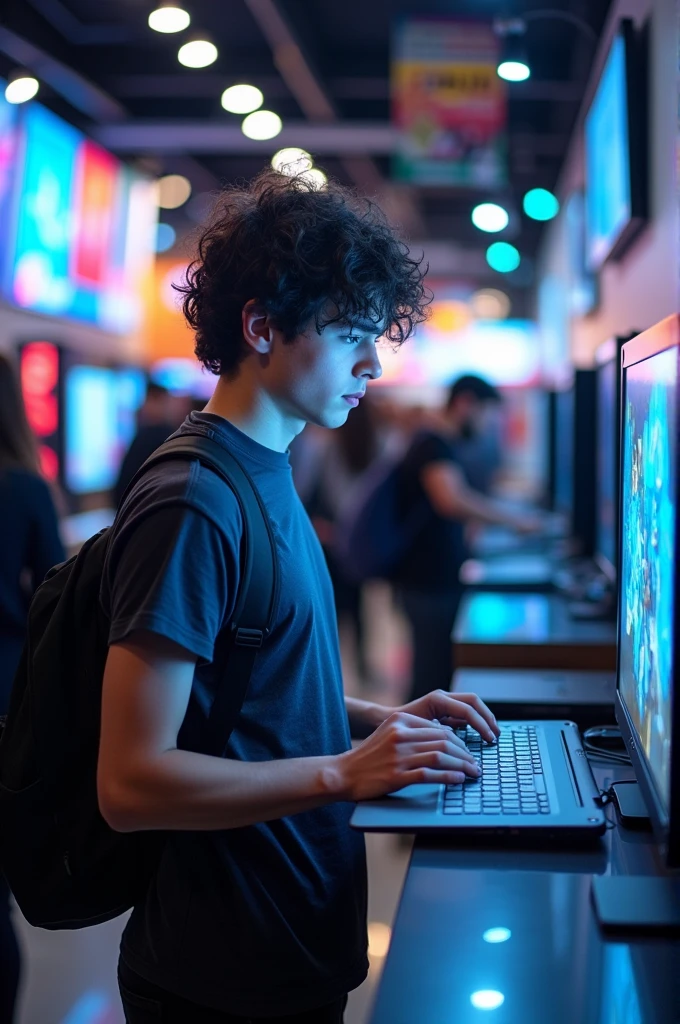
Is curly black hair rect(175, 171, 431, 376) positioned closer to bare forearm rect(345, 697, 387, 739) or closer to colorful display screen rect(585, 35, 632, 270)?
bare forearm rect(345, 697, 387, 739)

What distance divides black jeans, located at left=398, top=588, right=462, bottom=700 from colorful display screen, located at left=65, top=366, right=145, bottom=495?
5.95ft

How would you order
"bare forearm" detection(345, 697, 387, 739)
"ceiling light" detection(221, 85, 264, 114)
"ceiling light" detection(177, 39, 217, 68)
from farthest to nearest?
"ceiling light" detection(221, 85, 264, 114), "ceiling light" detection(177, 39, 217, 68), "bare forearm" detection(345, 697, 387, 739)

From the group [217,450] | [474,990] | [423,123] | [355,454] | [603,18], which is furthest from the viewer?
[355,454]

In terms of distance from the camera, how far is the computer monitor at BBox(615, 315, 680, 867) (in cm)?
94

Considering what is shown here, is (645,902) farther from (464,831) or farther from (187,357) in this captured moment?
(187,357)

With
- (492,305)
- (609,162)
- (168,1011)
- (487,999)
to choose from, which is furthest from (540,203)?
(492,305)

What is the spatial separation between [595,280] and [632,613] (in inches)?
123

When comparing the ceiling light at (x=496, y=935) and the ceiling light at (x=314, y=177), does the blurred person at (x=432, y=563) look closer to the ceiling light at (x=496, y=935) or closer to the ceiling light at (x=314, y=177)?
the ceiling light at (x=314, y=177)

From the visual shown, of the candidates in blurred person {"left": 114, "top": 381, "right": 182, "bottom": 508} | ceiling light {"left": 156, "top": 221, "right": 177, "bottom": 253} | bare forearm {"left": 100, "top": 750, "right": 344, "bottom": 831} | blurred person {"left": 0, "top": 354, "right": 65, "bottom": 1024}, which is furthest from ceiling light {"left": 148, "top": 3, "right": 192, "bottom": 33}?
ceiling light {"left": 156, "top": 221, "right": 177, "bottom": 253}

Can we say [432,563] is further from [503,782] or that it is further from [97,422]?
[503,782]

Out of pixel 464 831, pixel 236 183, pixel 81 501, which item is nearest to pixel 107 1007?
pixel 464 831

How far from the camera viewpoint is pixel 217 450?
3.97 feet

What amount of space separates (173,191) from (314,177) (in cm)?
775

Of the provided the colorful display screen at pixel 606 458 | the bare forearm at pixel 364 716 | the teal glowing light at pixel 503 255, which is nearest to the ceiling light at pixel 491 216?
the teal glowing light at pixel 503 255
